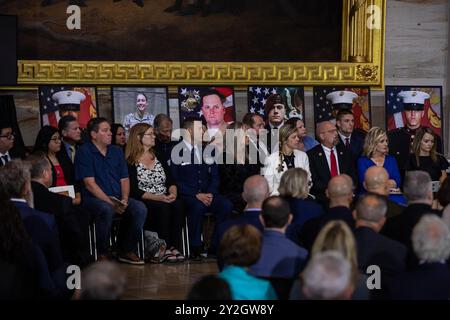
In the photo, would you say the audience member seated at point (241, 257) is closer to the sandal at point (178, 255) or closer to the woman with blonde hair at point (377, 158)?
the sandal at point (178, 255)

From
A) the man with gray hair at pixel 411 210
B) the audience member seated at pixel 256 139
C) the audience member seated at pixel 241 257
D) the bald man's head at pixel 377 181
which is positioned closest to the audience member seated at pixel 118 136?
the audience member seated at pixel 256 139

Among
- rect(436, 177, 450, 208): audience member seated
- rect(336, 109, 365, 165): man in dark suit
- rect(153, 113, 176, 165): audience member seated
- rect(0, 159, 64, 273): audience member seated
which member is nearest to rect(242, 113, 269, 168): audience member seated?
rect(153, 113, 176, 165): audience member seated

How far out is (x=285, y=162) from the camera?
35.0 ft

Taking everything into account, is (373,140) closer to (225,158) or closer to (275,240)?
(225,158)

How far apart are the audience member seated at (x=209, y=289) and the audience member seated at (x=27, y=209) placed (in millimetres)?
2577

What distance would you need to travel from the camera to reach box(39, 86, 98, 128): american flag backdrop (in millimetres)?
11750

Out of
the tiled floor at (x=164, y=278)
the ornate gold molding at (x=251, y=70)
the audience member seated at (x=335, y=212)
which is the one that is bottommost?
the tiled floor at (x=164, y=278)

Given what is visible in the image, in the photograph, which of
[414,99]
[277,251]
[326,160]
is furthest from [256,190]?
[414,99]

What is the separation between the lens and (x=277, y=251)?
6.33m

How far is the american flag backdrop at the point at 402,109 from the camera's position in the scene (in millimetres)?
12945

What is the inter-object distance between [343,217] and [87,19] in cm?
611

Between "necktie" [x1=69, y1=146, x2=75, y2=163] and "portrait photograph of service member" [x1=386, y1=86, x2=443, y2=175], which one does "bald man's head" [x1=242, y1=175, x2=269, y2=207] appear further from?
"portrait photograph of service member" [x1=386, y1=86, x2=443, y2=175]

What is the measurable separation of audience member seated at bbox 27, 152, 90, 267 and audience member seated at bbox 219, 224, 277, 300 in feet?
10.5

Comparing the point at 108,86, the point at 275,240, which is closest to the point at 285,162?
the point at 108,86
